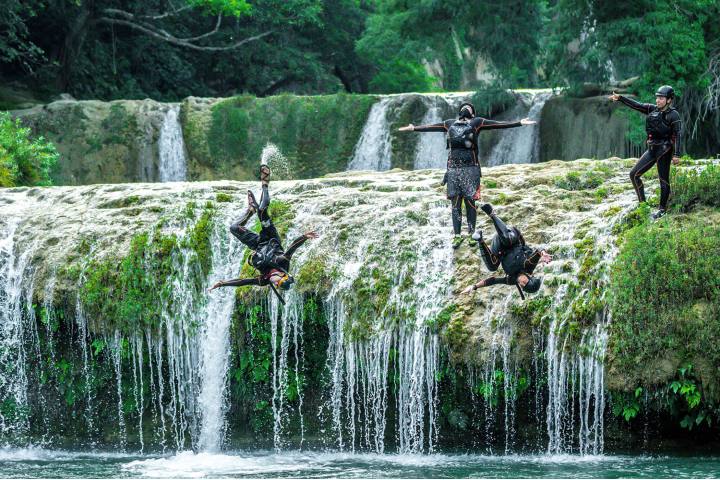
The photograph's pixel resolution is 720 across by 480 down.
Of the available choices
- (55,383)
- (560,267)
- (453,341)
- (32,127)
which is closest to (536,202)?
(560,267)

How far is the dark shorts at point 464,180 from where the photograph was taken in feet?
48.9

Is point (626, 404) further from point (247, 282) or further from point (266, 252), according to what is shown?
point (247, 282)

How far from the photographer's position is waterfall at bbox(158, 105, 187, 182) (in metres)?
26.2

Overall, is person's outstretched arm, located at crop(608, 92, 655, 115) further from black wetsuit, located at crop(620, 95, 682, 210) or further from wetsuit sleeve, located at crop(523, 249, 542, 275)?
wetsuit sleeve, located at crop(523, 249, 542, 275)

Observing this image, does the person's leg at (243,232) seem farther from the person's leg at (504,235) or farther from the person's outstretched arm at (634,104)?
the person's outstretched arm at (634,104)

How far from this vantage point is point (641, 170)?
14.7m

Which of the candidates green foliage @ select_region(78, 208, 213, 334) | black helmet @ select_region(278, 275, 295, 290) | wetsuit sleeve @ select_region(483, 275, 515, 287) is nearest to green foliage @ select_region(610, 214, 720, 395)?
wetsuit sleeve @ select_region(483, 275, 515, 287)

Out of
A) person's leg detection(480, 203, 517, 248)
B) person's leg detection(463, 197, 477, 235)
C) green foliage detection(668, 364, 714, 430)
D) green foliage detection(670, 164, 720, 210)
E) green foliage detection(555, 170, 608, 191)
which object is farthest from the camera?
green foliage detection(555, 170, 608, 191)

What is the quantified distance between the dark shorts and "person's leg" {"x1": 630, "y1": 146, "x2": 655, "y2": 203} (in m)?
2.05

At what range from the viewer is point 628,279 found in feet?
45.9

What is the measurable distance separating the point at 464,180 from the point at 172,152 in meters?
12.9

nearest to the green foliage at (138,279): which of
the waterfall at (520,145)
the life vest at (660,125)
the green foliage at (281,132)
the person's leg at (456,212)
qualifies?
the person's leg at (456,212)

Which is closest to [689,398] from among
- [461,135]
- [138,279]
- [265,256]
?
[461,135]

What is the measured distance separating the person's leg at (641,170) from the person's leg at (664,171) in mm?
116
